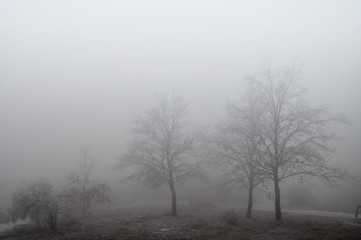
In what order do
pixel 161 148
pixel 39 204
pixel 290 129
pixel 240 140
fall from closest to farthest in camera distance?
pixel 290 129 < pixel 240 140 < pixel 39 204 < pixel 161 148

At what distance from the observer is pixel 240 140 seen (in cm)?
2316

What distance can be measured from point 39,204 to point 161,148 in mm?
11714

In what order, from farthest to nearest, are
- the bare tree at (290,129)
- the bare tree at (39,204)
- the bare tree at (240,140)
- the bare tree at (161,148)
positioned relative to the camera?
the bare tree at (161,148) < the bare tree at (39,204) < the bare tree at (240,140) < the bare tree at (290,129)

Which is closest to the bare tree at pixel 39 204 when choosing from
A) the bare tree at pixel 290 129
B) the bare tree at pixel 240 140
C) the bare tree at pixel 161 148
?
the bare tree at pixel 161 148

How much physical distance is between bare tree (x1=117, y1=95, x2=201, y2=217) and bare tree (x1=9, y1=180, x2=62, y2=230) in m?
6.72

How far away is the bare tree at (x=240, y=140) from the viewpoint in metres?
22.7

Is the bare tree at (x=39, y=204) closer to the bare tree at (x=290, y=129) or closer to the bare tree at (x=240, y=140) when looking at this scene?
the bare tree at (x=240, y=140)

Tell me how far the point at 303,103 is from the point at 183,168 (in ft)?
43.6

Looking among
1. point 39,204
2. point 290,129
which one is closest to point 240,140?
point 290,129

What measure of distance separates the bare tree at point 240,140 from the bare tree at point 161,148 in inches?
147

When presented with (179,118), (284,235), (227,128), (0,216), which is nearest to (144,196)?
(0,216)

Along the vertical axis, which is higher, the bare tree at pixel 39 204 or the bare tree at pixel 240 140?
the bare tree at pixel 240 140

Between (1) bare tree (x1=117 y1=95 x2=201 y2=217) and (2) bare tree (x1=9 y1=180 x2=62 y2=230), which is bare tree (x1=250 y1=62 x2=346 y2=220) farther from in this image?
(2) bare tree (x1=9 y1=180 x2=62 y2=230)

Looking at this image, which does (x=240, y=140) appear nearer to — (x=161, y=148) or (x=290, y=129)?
(x=290, y=129)
